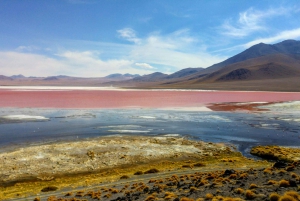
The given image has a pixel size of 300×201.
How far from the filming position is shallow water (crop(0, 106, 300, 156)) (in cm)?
2461

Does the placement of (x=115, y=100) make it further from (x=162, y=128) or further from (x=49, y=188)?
(x=49, y=188)

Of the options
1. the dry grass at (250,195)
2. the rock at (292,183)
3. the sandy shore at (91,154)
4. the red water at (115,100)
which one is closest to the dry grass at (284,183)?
the rock at (292,183)

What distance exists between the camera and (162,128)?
98.1 feet

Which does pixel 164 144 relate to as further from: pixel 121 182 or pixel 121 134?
pixel 121 182

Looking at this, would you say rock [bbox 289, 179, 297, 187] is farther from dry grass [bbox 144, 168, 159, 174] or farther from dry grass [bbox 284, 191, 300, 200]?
dry grass [bbox 144, 168, 159, 174]

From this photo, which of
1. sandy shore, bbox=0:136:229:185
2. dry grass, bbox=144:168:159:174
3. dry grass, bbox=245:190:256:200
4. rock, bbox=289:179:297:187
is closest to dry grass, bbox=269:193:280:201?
dry grass, bbox=245:190:256:200

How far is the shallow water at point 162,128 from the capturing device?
24609mm

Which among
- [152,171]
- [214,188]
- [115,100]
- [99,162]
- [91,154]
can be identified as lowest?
[152,171]

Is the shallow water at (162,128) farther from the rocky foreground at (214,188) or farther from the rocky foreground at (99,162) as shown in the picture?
the rocky foreground at (214,188)

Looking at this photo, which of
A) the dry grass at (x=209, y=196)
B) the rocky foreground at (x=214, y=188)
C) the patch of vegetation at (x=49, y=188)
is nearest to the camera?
the rocky foreground at (x=214, y=188)

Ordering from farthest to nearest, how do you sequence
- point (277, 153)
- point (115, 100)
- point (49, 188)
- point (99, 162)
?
point (115, 100)
point (277, 153)
point (99, 162)
point (49, 188)

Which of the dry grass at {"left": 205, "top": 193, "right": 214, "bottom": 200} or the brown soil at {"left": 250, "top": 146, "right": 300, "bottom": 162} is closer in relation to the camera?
the dry grass at {"left": 205, "top": 193, "right": 214, "bottom": 200}

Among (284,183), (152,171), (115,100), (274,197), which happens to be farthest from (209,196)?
(115,100)

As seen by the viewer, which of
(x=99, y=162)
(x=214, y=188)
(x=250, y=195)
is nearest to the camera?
(x=250, y=195)
